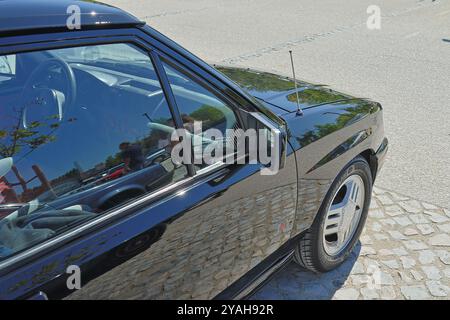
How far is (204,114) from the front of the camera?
1.82m

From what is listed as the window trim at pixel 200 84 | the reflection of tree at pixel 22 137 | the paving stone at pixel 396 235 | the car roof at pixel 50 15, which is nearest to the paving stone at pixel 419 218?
the paving stone at pixel 396 235

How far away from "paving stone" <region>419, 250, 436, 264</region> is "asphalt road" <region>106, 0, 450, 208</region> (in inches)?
27.6

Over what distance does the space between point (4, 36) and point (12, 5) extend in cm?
20

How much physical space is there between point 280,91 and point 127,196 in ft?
4.50

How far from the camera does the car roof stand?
1251mm

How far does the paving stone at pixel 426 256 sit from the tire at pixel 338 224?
47 centimetres

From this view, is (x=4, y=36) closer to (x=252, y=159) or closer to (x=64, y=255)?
(x=64, y=255)

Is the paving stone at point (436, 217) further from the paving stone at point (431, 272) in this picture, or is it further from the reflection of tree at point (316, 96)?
the reflection of tree at point (316, 96)

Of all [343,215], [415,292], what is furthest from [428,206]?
[343,215]

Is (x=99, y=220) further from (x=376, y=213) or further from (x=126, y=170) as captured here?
(x=376, y=213)

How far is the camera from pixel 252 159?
188 cm

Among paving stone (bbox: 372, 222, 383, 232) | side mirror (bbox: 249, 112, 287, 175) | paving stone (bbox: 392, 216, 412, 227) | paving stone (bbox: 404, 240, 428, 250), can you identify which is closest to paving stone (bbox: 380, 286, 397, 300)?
paving stone (bbox: 404, 240, 428, 250)
